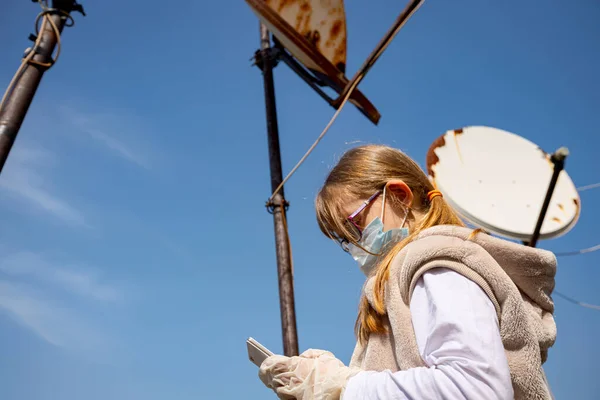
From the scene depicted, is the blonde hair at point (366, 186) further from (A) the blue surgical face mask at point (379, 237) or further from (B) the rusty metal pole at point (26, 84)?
(B) the rusty metal pole at point (26, 84)

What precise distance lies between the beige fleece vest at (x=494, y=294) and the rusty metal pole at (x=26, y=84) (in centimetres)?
212

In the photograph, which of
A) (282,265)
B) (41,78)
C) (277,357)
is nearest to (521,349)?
(277,357)

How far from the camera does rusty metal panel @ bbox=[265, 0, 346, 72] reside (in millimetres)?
4988

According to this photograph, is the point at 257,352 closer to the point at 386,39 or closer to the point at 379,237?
the point at 379,237

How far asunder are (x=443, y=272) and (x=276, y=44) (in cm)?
504

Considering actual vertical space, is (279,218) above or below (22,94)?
above

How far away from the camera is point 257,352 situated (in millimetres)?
1439

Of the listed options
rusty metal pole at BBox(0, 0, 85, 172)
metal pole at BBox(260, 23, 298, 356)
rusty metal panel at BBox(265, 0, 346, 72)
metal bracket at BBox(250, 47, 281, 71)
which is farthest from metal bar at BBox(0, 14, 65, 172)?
metal bracket at BBox(250, 47, 281, 71)

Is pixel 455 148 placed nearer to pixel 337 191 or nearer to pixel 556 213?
pixel 556 213

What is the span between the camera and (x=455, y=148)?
5645mm

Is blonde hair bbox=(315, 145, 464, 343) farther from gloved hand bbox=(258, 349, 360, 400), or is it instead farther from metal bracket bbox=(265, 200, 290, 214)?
metal bracket bbox=(265, 200, 290, 214)

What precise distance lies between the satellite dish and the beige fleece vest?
3.79m

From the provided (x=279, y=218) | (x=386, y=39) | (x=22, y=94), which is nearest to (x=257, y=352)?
(x=22, y=94)

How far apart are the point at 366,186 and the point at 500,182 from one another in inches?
184
